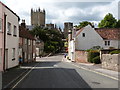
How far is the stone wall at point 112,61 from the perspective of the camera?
18219mm

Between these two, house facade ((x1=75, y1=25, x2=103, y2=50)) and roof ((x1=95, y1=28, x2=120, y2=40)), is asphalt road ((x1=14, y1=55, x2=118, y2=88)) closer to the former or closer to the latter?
house facade ((x1=75, y1=25, x2=103, y2=50))

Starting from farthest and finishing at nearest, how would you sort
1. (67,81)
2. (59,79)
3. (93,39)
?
(93,39) < (59,79) < (67,81)

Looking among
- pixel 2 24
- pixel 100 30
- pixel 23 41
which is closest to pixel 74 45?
pixel 100 30

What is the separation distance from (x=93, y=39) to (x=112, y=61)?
28.3 meters

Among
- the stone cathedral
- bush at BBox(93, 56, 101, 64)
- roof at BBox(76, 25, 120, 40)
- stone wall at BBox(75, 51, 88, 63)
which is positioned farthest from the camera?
the stone cathedral

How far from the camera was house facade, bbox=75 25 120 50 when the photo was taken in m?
47.0

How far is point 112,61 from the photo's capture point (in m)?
19.5

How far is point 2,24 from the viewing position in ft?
55.1

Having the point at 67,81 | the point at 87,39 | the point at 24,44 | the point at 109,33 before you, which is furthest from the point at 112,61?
the point at 109,33

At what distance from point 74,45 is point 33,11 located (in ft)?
388

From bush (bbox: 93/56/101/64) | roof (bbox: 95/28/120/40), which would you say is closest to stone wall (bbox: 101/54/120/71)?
bush (bbox: 93/56/101/64)

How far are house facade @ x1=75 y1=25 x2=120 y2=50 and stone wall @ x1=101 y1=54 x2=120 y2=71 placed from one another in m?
25.2

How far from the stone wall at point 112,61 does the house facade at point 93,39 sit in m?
25.2

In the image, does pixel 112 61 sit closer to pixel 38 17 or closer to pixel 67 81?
pixel 67 81
